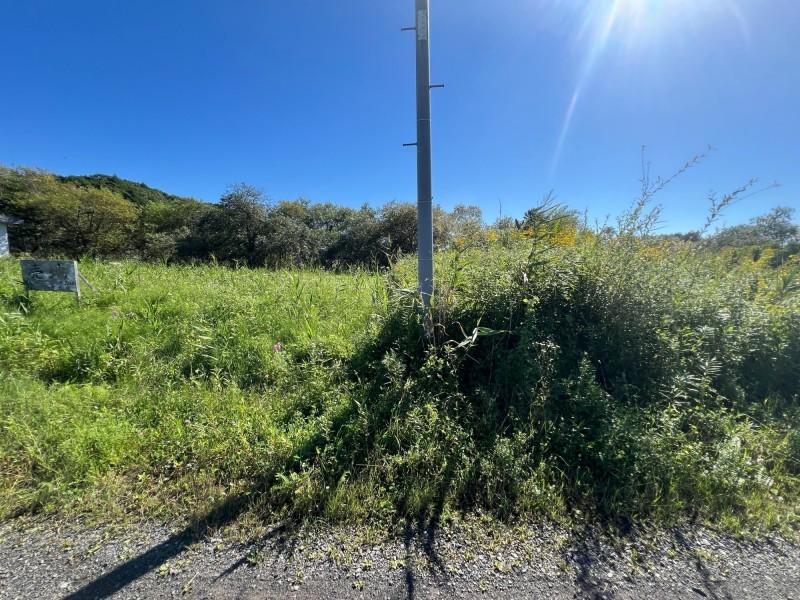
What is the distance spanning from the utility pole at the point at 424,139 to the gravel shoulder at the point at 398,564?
5.75ft

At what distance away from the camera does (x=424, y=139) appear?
2.67 m

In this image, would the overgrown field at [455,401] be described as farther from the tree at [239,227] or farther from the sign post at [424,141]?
the tree at [239,227]

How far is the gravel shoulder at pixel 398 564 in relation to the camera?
1.30m

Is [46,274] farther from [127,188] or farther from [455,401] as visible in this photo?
[127,188]

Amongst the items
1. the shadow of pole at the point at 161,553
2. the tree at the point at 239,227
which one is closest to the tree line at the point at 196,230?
the tree at the point at 239,227

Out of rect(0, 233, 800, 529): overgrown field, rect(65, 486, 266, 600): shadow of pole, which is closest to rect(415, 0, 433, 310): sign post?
rect(0, 233, 800, 529): overgrown field

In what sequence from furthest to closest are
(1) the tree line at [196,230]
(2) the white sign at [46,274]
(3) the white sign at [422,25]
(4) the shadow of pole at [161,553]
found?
(1) the tree line at [196,230] < (2) the white sign at [46,274] < (3) the white sign at [422,25] < (4) the shadow of pole at [161,553]

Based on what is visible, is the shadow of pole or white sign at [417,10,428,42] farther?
white sign at [417,10,428,42]

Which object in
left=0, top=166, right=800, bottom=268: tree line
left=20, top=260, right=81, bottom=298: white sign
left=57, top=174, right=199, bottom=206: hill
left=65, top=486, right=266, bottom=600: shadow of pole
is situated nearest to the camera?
left=65, top=486, right=266, bottom=600: shadow of pole

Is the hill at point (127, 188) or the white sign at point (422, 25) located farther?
the hill at point (127, 188)

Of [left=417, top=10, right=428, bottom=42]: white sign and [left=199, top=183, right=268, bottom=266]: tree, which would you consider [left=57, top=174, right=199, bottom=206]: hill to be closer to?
[left=199, top=183, right=268, bottom=266]: tree

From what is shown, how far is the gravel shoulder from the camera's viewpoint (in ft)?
4.27

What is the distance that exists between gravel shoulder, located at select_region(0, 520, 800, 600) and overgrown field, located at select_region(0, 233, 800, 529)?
5.2 inches

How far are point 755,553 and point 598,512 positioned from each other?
2.36 feet
